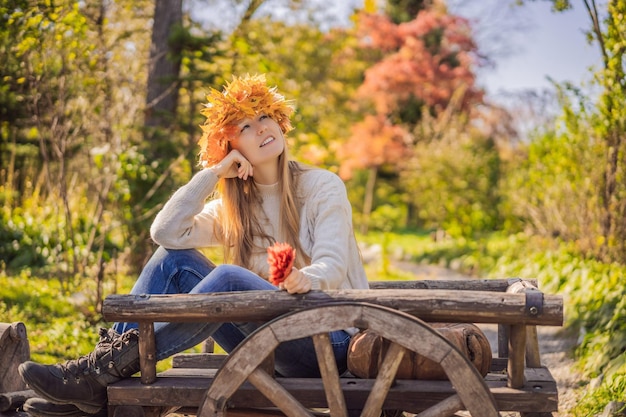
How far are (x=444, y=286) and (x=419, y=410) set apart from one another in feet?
3.05

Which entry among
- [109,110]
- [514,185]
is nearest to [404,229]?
[514,185]

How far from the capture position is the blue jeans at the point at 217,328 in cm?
280

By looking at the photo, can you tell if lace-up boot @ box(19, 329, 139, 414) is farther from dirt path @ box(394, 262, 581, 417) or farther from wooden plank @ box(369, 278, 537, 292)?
dirt path @ box(394, 262, 581, 417)

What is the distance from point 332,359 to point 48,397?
1.04 metres

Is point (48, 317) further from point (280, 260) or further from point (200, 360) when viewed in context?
point (280, 260)

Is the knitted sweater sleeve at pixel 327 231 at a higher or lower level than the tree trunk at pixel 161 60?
lower

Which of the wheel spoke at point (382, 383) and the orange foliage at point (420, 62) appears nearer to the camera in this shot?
the wheel spoke at point (382, 383)

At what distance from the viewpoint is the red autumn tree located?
15.4 m

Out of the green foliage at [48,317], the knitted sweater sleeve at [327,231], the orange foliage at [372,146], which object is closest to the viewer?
the knitted sweater sleeve at [327,231]

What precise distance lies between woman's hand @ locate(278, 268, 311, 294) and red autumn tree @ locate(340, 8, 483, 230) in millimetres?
12139

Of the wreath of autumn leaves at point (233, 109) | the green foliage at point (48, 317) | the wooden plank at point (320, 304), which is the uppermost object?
the wreath of autumn leaves at point (233, 109)

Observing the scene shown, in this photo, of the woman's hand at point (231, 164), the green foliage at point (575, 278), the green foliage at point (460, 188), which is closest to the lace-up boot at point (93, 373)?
the woman's hand at point (231, 164)

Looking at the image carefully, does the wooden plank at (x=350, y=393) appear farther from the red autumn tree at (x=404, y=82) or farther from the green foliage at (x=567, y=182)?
the red autumn tree at (x=404, y=82)

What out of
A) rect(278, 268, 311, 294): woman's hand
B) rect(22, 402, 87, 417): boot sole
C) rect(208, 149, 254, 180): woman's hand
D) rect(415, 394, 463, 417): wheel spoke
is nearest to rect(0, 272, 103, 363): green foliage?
rect(22, 402, 87, 417): boot sole
